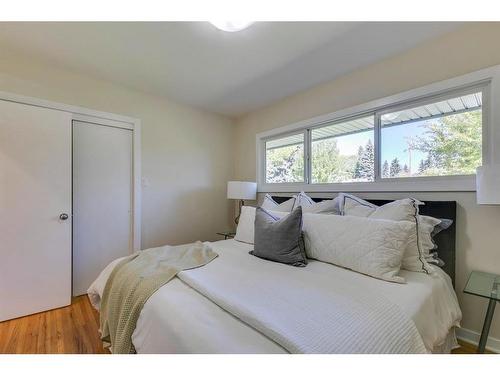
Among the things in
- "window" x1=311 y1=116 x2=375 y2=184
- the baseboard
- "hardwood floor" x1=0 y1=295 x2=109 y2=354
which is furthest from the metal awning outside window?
"hardwood floor" x1=0 y1=295 x2=109 y2=354

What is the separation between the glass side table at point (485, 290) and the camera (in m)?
1.33

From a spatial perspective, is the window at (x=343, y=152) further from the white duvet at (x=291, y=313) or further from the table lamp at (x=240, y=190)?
the white duvet at (x=291, y=313)

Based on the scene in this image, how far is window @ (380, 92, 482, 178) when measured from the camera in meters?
1.77

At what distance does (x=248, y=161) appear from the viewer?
3658mm

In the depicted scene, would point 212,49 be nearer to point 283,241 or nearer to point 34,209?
point 283,241

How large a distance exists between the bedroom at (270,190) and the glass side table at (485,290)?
0.04 ft

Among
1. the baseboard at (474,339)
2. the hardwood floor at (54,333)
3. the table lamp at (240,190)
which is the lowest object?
the hardwood floor at (54,333)

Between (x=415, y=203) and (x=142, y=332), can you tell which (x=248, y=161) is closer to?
(x=415, y=203)

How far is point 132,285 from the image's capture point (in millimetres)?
1353

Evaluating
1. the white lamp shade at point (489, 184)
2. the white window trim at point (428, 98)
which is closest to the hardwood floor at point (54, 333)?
the white window trim at point (428, 98)

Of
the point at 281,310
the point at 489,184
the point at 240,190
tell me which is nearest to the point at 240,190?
the point at 240,190
